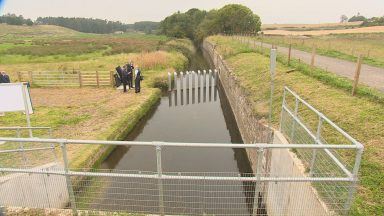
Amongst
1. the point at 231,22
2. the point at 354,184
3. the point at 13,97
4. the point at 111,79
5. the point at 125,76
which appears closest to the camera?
the point at 354,184

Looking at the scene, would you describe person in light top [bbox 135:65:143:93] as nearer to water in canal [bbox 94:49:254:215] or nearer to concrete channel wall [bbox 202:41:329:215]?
water in canal [bbox 94:49:254:215]

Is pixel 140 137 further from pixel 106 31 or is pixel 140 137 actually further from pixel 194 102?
pixel 106 31

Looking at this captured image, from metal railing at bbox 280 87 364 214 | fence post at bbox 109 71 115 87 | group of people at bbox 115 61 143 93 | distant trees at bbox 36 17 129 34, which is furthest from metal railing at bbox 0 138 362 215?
distant trees at bbox 36 17 129 34

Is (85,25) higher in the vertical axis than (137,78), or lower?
higher

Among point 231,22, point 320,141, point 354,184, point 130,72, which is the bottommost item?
point 130,72

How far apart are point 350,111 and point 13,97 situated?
8990 millimetres

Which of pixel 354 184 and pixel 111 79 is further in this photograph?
pixel 111 79

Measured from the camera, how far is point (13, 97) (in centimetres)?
781

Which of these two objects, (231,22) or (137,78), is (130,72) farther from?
(231,22)

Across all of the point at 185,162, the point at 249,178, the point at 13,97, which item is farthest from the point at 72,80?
the point at 249,178

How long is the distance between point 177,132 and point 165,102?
6.15m

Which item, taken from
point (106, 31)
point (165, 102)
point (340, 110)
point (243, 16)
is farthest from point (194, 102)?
point (106, 31)

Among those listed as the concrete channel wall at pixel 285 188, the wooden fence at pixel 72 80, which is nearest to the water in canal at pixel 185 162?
the concrete channel wall at pixel 285 188

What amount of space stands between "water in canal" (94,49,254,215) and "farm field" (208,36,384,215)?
233 cm
